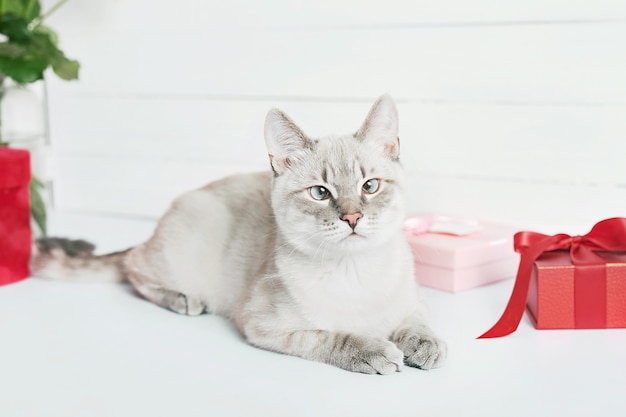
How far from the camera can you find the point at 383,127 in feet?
4.12

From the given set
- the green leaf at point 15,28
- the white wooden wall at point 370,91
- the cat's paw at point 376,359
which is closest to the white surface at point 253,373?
the cat's paw at point 376,359

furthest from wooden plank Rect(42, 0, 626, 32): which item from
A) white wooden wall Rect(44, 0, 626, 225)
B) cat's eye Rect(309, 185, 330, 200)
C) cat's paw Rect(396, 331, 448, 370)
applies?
cat's paw Rect(396, 331, 448, 370)

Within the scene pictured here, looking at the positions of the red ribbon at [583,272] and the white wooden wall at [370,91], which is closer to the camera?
the red ribbon at [583,272]

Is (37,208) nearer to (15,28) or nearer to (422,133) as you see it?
(15,28)

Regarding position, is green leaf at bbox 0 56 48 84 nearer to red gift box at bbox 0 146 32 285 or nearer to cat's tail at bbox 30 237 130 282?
red gift box at bbox 0 146 32 285

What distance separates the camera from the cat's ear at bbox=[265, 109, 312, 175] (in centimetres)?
123

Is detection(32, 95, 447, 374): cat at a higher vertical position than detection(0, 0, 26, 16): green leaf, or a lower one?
lower

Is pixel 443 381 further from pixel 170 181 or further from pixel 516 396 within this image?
pixel 170 181

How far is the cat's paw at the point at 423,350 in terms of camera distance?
3.83 feet

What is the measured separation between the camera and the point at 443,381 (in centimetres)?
112

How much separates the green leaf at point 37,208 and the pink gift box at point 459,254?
3.23 feet

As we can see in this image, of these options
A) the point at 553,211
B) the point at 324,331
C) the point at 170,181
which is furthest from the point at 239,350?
the point at 170,181

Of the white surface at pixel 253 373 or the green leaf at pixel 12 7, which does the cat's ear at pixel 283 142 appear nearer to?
the white surface at pixel 253 373

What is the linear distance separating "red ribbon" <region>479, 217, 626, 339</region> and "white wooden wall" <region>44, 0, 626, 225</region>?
0.39 m
